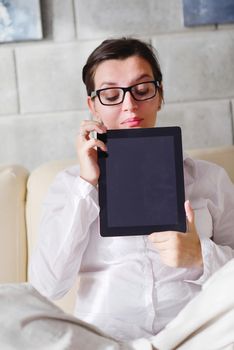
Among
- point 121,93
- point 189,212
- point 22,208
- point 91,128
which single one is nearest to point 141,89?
point 121,93

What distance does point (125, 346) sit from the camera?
1.14m

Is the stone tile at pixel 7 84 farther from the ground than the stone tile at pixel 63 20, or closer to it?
closer to it

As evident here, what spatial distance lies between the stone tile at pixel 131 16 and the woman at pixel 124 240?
1.32 ft

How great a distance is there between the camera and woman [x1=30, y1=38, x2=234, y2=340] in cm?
146

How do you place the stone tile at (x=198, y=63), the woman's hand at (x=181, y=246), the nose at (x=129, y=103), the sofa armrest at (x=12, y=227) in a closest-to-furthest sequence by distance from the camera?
the woman's hand at (x=181, y=246), the nose at (x=129, y=103), the sofa armrest at (x=12, y=227), the stone tile at (x=198, y=63)

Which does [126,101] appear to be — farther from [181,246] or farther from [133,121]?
[181,246]

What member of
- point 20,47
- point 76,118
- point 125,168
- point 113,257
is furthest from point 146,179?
point 20,47

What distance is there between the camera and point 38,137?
208 centimetres

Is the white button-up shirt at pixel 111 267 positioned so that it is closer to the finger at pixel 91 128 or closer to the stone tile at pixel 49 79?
the finger at pixel 91 128

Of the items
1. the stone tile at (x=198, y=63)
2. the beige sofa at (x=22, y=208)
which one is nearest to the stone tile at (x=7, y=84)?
the beige sofa at (x=22, y=208)

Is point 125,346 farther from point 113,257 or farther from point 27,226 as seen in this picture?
point 27,226

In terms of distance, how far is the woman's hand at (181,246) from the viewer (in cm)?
142

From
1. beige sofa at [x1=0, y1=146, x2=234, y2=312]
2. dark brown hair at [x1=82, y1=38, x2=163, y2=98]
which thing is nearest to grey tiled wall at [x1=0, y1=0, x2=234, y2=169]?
beige sofa at [x1=0, y1=146, x2=234, y2=312]

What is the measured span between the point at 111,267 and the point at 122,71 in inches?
18.0
